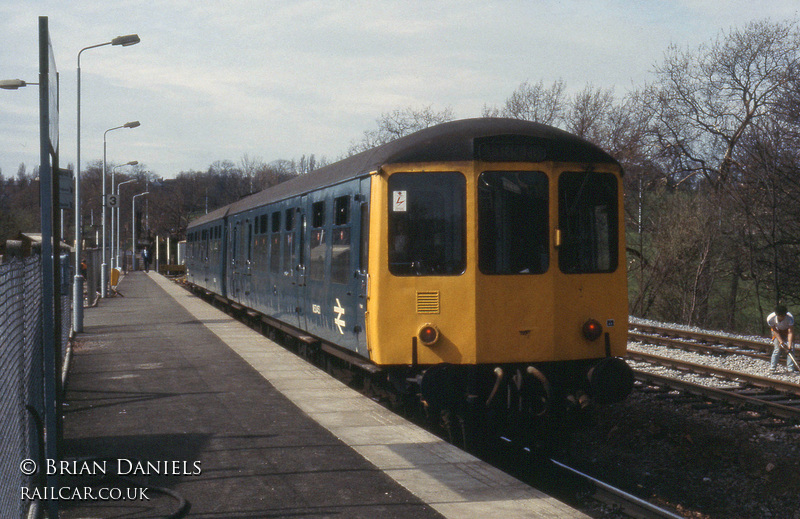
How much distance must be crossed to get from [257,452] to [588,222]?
12.3 feet

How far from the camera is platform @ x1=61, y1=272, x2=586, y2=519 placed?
17.8 feet

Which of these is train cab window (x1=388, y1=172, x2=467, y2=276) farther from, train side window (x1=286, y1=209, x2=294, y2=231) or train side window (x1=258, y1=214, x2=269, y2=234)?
train side window (x1=258, y1=214, x2=269, y2=234)

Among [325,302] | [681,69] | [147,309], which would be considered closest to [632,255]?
[681,69]

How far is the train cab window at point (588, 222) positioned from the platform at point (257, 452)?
86.0 inches

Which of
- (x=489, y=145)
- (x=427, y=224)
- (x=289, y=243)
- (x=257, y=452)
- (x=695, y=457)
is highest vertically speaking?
(x=489, y=145)

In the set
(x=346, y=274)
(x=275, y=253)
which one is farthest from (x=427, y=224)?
(x=275, y=253)

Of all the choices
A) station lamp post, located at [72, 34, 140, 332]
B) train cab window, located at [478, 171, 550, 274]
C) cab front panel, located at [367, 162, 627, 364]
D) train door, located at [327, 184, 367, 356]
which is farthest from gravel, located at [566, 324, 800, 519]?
station lamp post, located at [72, 34, 140, 332]

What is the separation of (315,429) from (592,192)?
136 inches

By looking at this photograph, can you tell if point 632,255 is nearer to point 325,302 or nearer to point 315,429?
point 325,302

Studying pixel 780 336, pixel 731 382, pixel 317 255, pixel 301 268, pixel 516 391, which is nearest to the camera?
pixel 516 391

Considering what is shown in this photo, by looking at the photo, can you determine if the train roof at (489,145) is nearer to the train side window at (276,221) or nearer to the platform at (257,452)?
the platform at (257,452)

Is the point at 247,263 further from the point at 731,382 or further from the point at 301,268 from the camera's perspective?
the point at 731,382

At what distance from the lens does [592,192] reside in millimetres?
8055

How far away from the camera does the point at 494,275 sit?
7707mm
